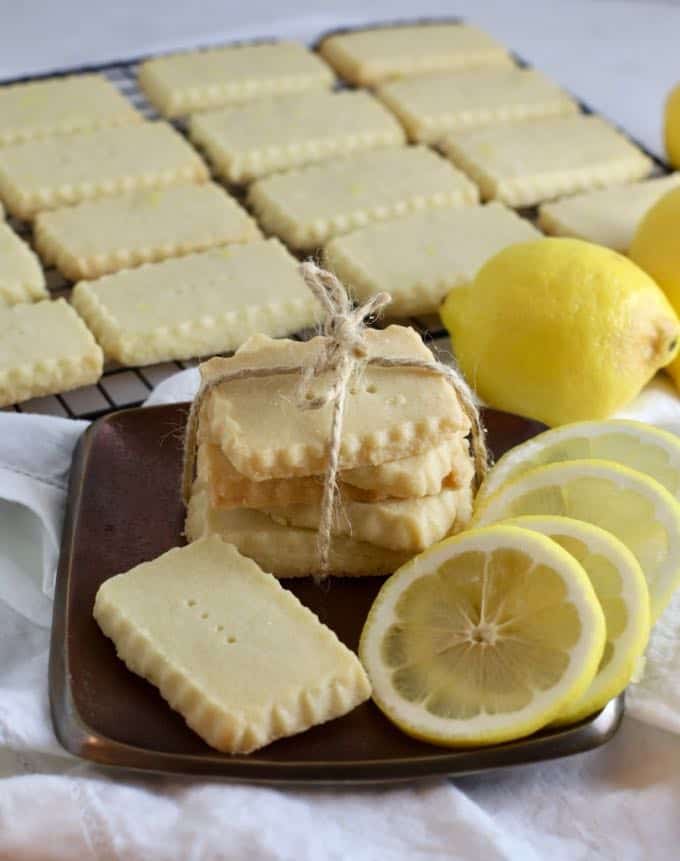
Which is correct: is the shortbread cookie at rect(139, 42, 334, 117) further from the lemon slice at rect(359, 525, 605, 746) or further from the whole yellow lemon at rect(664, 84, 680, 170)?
the lemon slice at rect(359, 525, 605, 746)

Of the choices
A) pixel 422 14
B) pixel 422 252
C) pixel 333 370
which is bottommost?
pixel 422 14

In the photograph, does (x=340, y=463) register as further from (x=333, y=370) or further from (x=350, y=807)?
(x=350, y=807)

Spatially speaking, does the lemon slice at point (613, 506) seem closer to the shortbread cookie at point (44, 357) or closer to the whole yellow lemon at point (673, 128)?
the shortbread cookie at point (44, 357)

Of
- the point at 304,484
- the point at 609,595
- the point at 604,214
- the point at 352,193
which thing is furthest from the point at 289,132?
the point at 609,595

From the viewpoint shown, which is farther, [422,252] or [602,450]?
[422,252]

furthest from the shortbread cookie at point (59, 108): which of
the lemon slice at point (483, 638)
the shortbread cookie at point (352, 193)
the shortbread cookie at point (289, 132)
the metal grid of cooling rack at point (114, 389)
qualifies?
the lemon slice at point (483, 638)

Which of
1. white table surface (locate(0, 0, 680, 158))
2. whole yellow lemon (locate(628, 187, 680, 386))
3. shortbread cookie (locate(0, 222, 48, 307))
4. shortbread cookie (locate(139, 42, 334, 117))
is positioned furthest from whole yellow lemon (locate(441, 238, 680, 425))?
white table surface (locate(0, 0, 680, 158))

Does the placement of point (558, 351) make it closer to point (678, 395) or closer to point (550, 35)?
point (678, 395)
